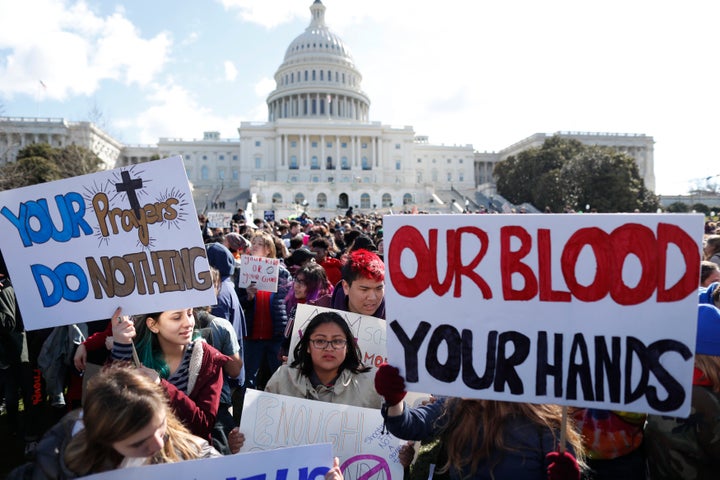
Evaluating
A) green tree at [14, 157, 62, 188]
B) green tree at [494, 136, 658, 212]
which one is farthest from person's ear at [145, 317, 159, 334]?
green tree at [494, 136, 658, 212]

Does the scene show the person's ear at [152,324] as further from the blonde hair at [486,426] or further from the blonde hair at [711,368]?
the blonde hair at [711,368]

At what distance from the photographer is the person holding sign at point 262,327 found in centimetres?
570

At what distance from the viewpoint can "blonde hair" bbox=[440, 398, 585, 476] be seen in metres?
2.27

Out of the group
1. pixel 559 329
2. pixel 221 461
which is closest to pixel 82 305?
pixel 221 461

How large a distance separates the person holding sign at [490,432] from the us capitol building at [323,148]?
189 feet

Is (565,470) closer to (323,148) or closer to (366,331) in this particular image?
(366,331)

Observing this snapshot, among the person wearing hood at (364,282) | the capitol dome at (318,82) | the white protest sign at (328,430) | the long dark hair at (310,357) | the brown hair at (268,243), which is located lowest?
the white protest sign at (328,430)

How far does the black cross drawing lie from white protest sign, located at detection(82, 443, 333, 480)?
1604mm

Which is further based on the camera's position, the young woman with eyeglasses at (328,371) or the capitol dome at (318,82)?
the capitol dome at (318,82)

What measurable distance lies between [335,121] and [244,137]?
1343cm

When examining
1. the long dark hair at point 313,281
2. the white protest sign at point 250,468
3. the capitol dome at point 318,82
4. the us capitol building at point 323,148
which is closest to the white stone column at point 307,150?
the us capitol building at point 323,148

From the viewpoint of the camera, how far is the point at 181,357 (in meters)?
3.18

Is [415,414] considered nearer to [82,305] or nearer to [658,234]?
[658,234]

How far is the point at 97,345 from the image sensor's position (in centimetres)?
335
